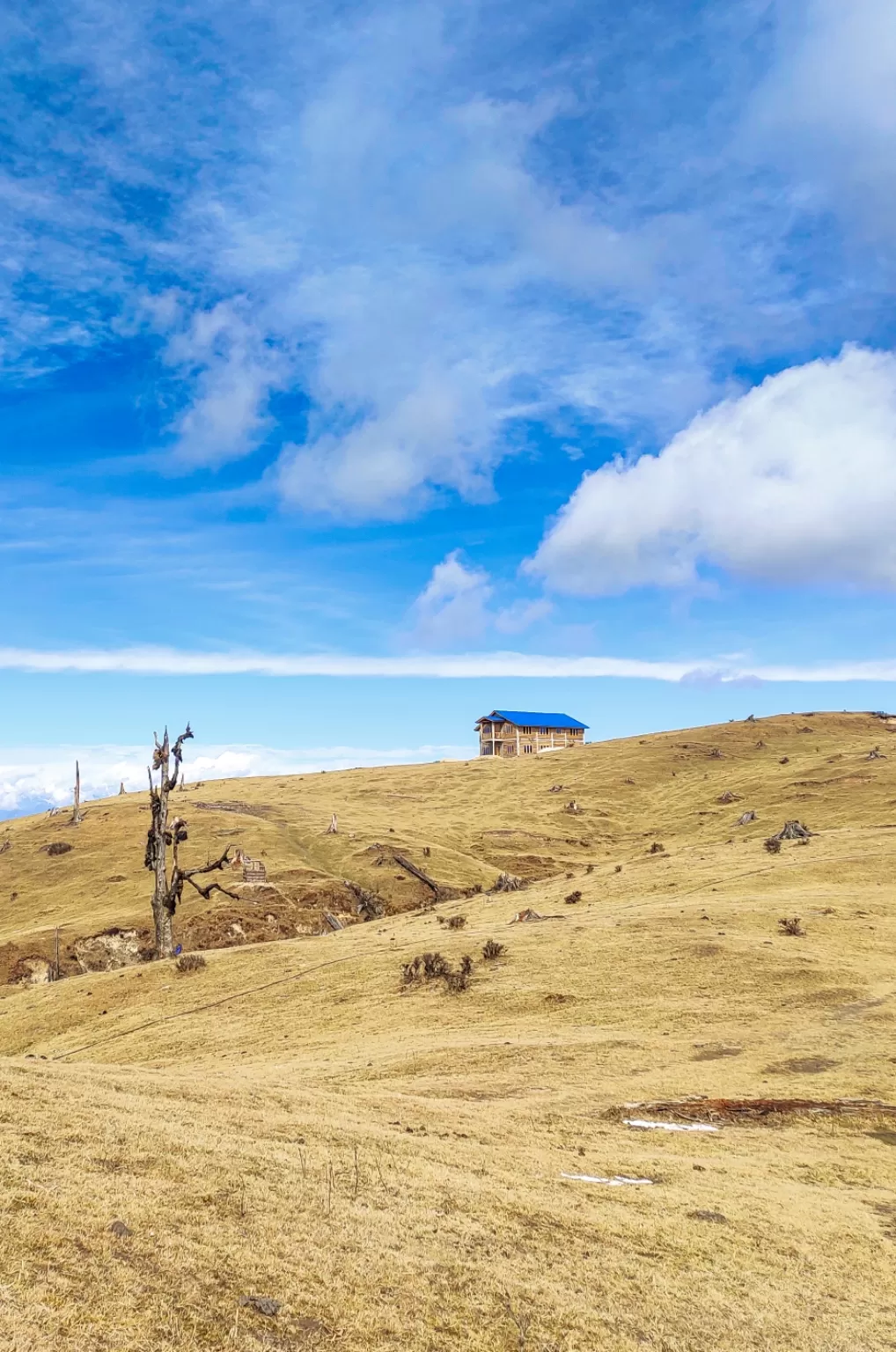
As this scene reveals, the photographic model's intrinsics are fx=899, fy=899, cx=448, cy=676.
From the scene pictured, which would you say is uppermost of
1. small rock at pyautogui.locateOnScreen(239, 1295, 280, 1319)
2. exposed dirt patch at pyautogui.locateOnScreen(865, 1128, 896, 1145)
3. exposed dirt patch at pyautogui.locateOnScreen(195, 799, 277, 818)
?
exposed dirt patch at pyautogui.locateOnScreen(195, 799, 277, 818)

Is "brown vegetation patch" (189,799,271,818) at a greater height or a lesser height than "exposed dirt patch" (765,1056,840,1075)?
greater

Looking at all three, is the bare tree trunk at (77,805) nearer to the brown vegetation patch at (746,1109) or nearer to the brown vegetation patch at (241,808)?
the brown vegetation patch at (241,808)

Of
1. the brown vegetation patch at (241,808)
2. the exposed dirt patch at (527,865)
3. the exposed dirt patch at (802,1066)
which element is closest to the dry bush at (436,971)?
the exposed dirt patch at (802,1066)

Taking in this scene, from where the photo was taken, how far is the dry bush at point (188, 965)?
140 ft

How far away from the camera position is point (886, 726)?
147000mm

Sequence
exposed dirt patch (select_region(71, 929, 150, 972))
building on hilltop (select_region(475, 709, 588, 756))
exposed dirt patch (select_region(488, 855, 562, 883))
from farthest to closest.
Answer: building on hilltop (select_region(475, 709, 588, 756)), exposed dirt patch (select_region(488, 855, 562, 883)), exposed dirt patch (select_region(71, 929, 150, 972))

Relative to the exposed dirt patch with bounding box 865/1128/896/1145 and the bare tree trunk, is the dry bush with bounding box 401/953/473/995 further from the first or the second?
the bare tree trunk

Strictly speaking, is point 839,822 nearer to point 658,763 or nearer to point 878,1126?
point 658,763

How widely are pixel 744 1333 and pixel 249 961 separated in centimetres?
3511

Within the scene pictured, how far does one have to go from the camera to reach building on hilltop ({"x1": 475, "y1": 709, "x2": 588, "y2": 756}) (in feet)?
550

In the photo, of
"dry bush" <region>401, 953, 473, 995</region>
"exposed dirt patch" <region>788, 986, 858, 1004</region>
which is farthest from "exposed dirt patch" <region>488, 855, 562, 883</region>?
"exposed dirt patch" <region>788, 986, 858, 1004</region>

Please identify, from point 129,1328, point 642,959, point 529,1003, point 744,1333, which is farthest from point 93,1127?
point 642,959

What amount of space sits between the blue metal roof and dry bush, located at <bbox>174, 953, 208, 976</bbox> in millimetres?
126220

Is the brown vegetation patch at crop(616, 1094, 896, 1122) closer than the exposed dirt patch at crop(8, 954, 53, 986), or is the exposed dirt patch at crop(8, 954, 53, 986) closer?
the brown vegetation patch at crop(616, 1094, 896, 1122)
